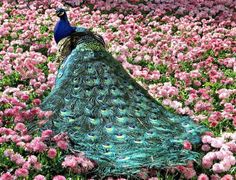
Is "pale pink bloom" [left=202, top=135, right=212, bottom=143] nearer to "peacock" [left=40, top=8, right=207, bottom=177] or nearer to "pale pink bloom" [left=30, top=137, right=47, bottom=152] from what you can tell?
"peacock" [left=40, top=8, right=207, bottom=177]

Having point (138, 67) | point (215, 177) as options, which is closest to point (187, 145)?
point (215, 177)

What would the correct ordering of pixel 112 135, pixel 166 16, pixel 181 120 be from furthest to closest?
pixel 166 16 → pixel 181 120 → pixel 112 135

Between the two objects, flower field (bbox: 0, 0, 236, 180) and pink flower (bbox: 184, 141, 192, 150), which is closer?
pink flower (bbox: 184, 141, 192, 150)

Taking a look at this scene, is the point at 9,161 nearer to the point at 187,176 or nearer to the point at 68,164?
the point at 68,164

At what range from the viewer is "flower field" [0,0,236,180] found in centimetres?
483

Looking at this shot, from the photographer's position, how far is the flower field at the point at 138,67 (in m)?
4.83

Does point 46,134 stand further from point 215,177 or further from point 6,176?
point 215,177

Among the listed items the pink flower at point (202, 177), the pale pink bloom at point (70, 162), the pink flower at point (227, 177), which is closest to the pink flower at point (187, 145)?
the pink flower at point (202, 177)

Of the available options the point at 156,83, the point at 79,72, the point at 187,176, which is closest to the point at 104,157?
the point at 187,176

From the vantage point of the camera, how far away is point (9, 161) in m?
4.86

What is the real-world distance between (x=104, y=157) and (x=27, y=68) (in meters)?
3.47

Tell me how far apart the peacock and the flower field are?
149 mm

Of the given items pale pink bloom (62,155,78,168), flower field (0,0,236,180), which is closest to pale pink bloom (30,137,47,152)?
flower field (0,0,236,180)

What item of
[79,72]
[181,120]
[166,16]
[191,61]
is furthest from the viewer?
[166,16]
